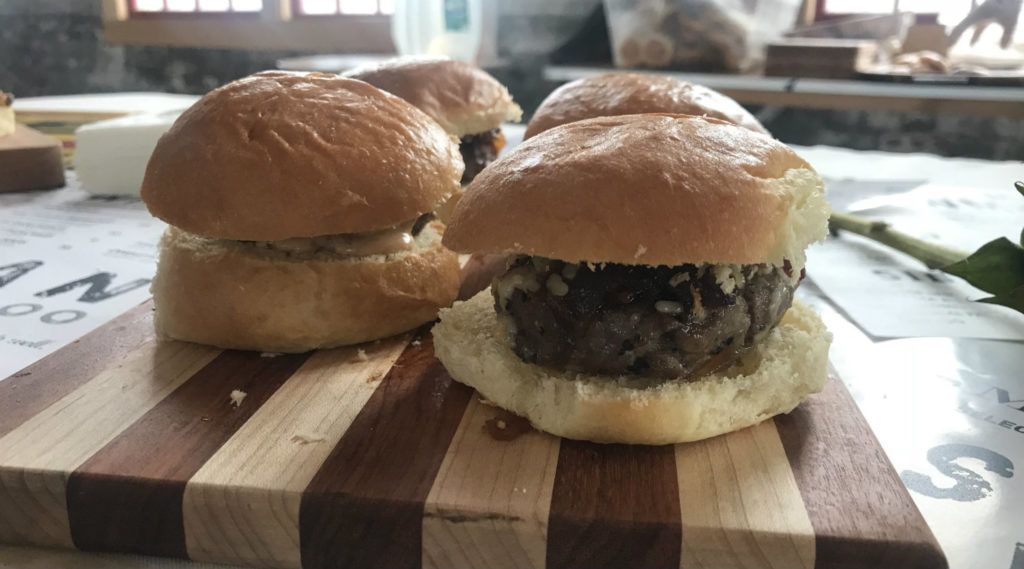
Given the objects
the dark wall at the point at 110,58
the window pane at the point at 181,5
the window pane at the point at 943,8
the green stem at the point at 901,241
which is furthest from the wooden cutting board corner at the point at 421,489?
the window pane at the point at 181,5

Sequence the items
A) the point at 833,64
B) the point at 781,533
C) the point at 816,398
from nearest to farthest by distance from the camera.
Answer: the point at 781,533 < the point at 816,398 < the point at 833,64

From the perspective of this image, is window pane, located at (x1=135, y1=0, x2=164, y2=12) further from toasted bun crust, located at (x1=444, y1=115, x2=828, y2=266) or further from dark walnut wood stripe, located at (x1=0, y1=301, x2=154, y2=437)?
toasted bun crust, located at (x1=444, y1=115, x2=828, y2=266)

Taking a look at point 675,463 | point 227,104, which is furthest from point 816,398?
point 227,104

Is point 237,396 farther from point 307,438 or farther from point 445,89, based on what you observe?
point 445,89

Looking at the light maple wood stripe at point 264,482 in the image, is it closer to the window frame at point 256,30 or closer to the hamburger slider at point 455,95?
the hamburger slider at point 455,95

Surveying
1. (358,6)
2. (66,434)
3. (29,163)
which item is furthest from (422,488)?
(358,6)

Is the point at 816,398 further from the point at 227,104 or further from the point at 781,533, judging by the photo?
the point at 227,104
